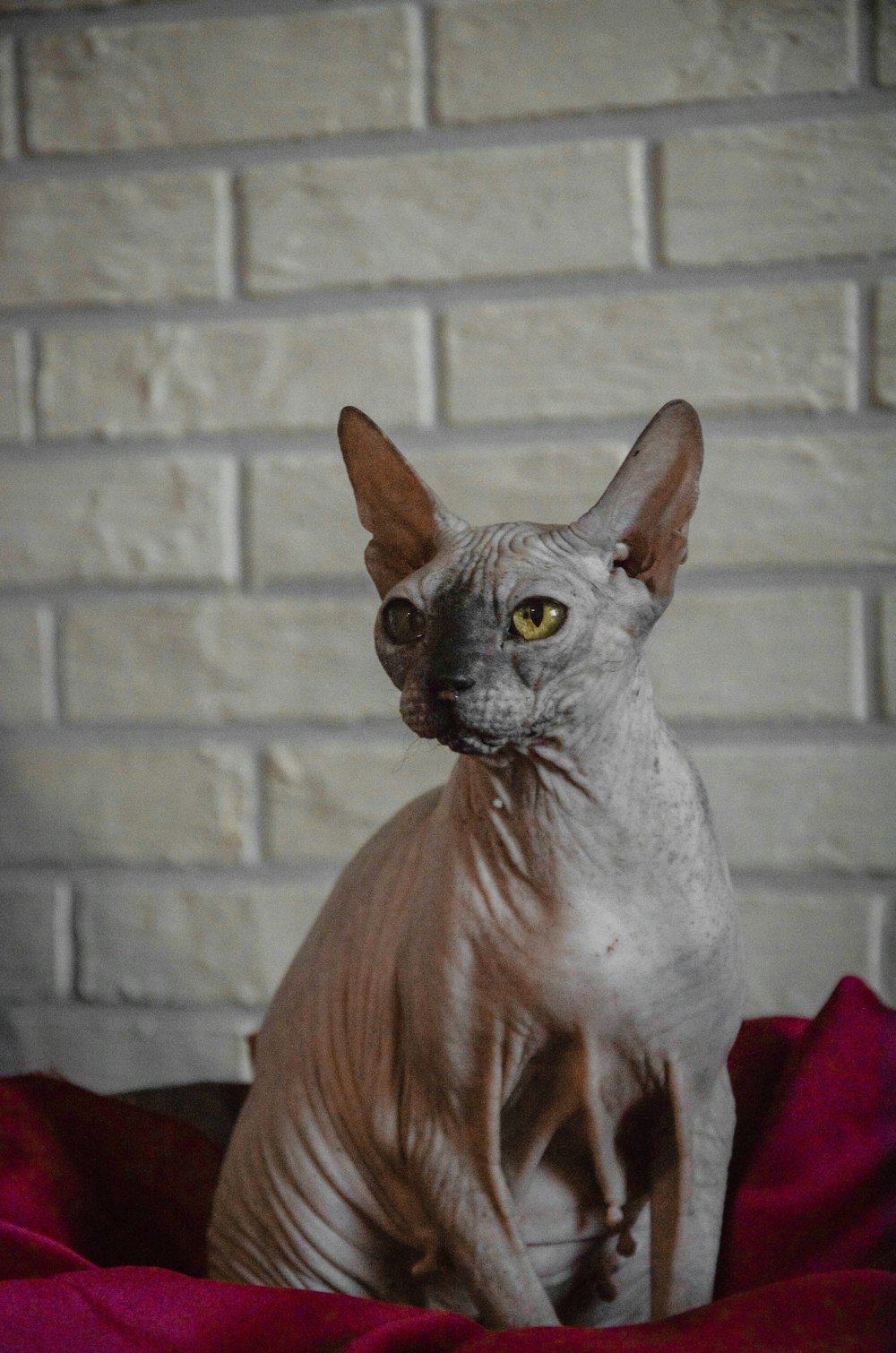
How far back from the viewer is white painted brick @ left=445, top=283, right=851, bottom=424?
1000mm

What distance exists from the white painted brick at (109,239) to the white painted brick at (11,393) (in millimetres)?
38

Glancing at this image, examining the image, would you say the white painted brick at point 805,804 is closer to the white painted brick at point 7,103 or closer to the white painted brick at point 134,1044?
the white painted brick at point 134,1044

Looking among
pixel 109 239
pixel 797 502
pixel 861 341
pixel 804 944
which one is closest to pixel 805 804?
pixel 804 944

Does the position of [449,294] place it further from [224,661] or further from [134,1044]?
[134,1044]

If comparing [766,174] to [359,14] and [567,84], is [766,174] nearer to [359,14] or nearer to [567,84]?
[567,84]

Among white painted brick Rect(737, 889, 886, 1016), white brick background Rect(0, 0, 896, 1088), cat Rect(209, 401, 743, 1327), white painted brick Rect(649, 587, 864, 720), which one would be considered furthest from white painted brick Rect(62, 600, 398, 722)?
cat Rect(209, 401, 743, 1327)

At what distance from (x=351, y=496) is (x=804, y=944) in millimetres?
522

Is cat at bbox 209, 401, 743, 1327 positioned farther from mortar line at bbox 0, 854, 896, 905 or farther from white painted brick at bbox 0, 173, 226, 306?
white painted brick at bbox 0, 173, 226, 306

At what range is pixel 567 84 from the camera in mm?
1016

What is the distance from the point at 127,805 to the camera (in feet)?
3.72

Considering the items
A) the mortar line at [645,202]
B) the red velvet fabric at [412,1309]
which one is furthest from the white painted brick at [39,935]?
the mortar line at [645,202]

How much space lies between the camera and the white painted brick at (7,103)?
3.61ft

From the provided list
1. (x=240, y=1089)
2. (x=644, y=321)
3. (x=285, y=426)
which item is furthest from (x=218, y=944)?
(x=644, y=321)

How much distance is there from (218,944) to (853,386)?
2.31 ft
